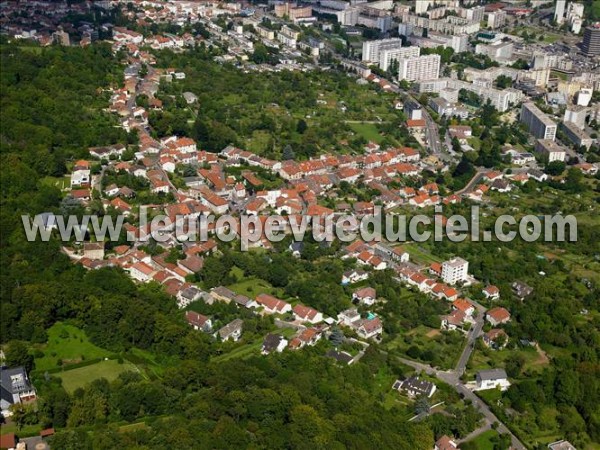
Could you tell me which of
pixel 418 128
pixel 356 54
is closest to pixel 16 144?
pixel 418 128

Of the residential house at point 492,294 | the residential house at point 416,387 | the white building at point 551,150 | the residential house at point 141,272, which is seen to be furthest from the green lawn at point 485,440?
the white building at point 551,150

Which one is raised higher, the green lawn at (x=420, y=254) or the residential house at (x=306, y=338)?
the residential house at (x=306, y=338)

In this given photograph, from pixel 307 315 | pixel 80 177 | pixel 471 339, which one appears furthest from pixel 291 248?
pixel 80 177

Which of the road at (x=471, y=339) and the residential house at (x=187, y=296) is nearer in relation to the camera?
the road at (x=471, y=339)

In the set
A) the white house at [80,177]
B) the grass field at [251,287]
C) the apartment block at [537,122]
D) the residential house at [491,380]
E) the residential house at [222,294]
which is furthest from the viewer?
the apartment block at [537,122]

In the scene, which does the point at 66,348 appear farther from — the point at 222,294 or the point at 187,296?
the point at 222,294

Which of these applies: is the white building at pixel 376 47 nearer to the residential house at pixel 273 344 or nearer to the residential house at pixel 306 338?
the residential house at pixel 306 338
